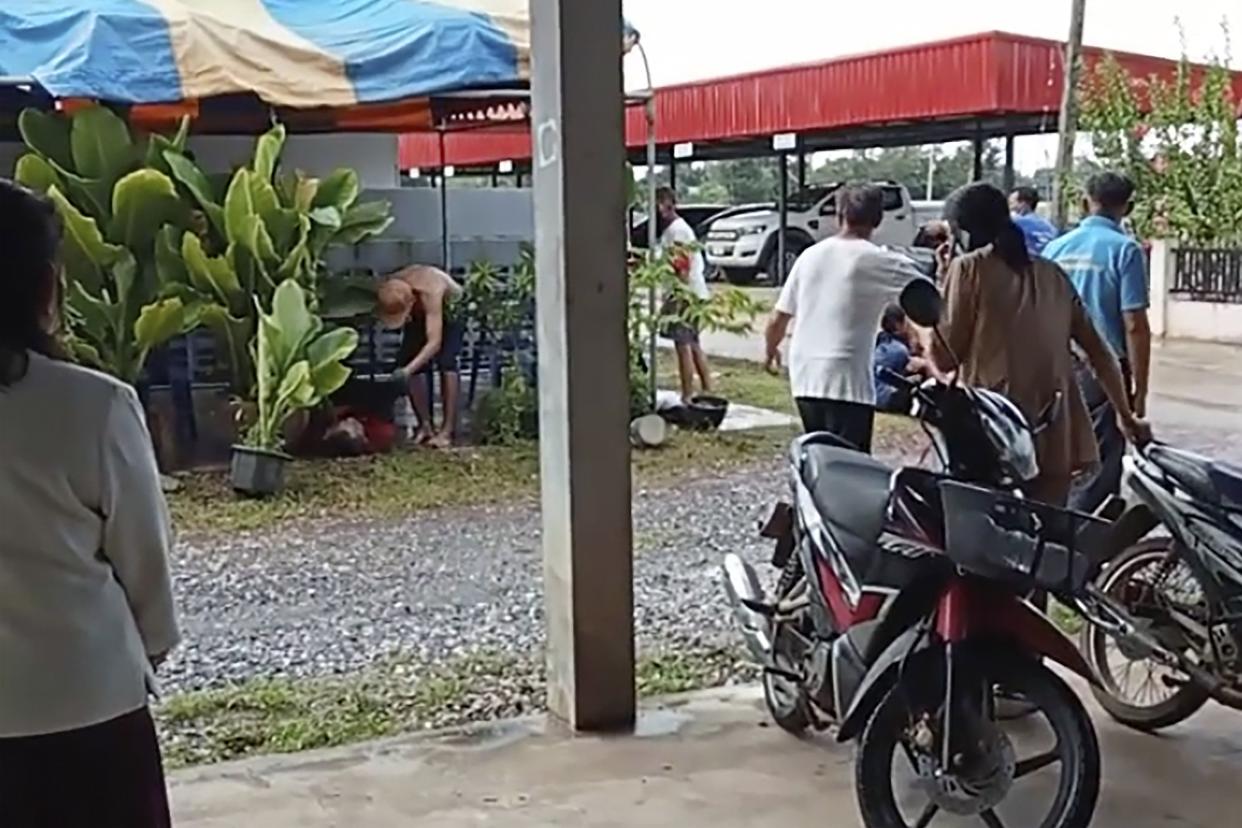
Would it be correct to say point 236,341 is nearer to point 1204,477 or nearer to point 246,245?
point 246,245

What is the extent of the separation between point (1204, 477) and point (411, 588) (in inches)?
127

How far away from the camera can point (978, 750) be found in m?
3.31

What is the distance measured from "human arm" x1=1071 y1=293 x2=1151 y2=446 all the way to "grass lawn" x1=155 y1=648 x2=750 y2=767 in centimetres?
140

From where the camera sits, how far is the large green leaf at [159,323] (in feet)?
25.5

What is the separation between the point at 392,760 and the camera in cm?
404

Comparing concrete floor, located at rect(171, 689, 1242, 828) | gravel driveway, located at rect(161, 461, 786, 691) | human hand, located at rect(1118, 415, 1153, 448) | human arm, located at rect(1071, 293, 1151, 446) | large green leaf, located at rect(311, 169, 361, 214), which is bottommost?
gravel driveway, located at rect(161, 461, 786, 691)

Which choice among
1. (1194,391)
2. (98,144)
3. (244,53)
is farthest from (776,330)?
(1194,391)

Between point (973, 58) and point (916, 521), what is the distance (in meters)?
13.5

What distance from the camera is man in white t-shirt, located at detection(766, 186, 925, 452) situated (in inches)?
203

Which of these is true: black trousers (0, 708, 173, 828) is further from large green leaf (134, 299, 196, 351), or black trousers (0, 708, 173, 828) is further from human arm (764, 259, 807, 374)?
large green leaf (134, 299, 196, 351)

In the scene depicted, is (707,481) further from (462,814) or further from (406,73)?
(462,814)

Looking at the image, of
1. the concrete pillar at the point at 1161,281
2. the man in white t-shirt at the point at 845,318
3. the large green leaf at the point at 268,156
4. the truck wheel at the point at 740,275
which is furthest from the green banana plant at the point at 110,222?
the truck wheel at the point at 740,275

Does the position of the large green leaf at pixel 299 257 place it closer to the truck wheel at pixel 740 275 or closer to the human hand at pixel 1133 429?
the human hand at pixel 1133 429

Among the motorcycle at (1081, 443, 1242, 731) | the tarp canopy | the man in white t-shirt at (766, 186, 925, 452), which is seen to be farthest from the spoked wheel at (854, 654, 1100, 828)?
the tarp canopy
